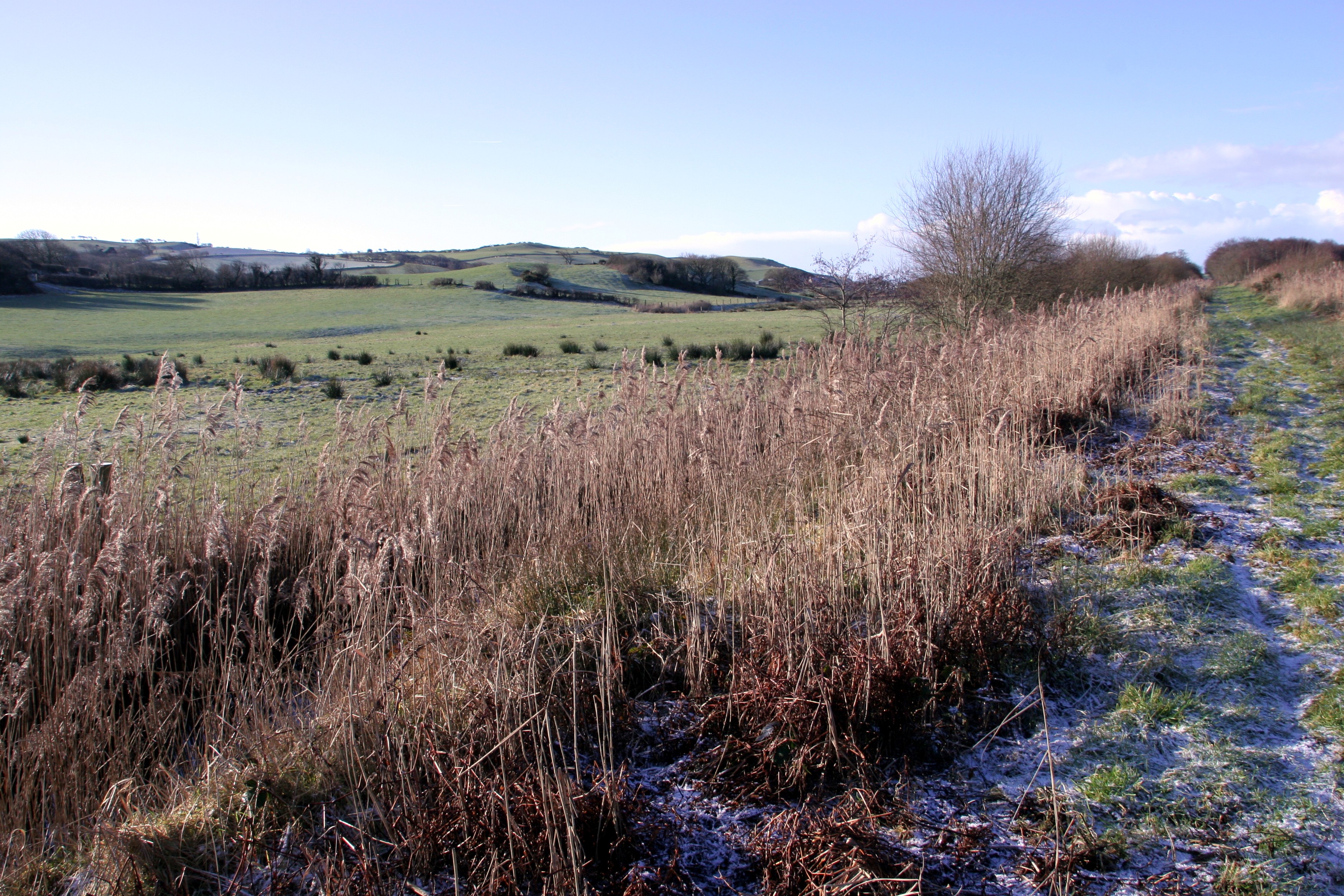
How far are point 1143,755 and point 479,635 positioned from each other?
2.43 m

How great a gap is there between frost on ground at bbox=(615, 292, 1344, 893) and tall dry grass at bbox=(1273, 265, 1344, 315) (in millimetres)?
23230

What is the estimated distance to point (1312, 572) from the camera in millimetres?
3988

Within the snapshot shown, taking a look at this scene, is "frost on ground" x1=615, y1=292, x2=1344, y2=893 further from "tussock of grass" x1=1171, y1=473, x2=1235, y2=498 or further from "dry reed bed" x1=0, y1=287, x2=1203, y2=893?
"tussock of grass" x1=1171, y1=473, x2=1235, y2=498

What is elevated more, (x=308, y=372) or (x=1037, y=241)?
(x=1037, y=241)

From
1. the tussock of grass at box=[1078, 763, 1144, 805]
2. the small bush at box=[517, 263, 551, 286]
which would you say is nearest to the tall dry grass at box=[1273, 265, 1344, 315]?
the tussock of grass at box=[1078, 763, 1144, 805]

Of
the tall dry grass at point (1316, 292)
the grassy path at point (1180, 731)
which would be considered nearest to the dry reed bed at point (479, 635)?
the grassy path at point (1180, 731)

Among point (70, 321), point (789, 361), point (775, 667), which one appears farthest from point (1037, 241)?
point (70, 321)

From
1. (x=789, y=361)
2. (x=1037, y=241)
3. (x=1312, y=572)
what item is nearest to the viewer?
(x=1312, y=572)

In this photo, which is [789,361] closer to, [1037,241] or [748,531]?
[748,531]

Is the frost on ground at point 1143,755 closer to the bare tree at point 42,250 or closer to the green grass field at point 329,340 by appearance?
the green grass field at point 329,340

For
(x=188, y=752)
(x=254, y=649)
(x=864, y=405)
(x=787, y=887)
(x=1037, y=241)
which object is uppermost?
(x=1037, y=241)

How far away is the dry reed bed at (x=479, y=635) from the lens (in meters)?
2.32

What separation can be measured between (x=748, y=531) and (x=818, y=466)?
5.21ft

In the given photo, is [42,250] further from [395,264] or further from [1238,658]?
[1238,658]
